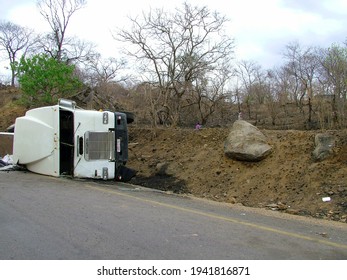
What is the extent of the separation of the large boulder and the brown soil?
21cm

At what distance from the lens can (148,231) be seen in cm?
587

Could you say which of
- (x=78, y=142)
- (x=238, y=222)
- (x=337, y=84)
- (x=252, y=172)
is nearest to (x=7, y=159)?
(x=78, y=142)

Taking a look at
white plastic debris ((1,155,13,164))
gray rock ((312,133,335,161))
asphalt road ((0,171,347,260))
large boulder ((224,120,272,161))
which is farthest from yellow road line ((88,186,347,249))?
white plastic debris ((1,155,13,164))

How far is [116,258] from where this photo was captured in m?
4.61

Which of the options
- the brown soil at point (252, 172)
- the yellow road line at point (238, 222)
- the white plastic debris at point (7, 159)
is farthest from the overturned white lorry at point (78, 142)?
the white plastic debris at point (7, 159)

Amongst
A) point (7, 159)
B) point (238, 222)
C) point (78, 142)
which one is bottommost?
point (238, 222)

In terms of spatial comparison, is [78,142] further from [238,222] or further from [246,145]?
[238,222]

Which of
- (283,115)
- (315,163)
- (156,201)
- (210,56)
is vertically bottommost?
(156,201)

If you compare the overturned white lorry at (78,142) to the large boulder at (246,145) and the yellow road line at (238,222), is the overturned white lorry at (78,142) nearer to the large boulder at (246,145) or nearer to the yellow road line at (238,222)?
the yellow road line at (238,222)

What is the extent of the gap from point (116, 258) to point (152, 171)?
29.7ft

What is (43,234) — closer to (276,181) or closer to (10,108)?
(276,181)

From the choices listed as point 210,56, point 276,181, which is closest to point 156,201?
point 276,181

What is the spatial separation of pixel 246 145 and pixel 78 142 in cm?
496

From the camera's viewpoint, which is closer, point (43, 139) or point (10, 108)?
point (43, 139)
